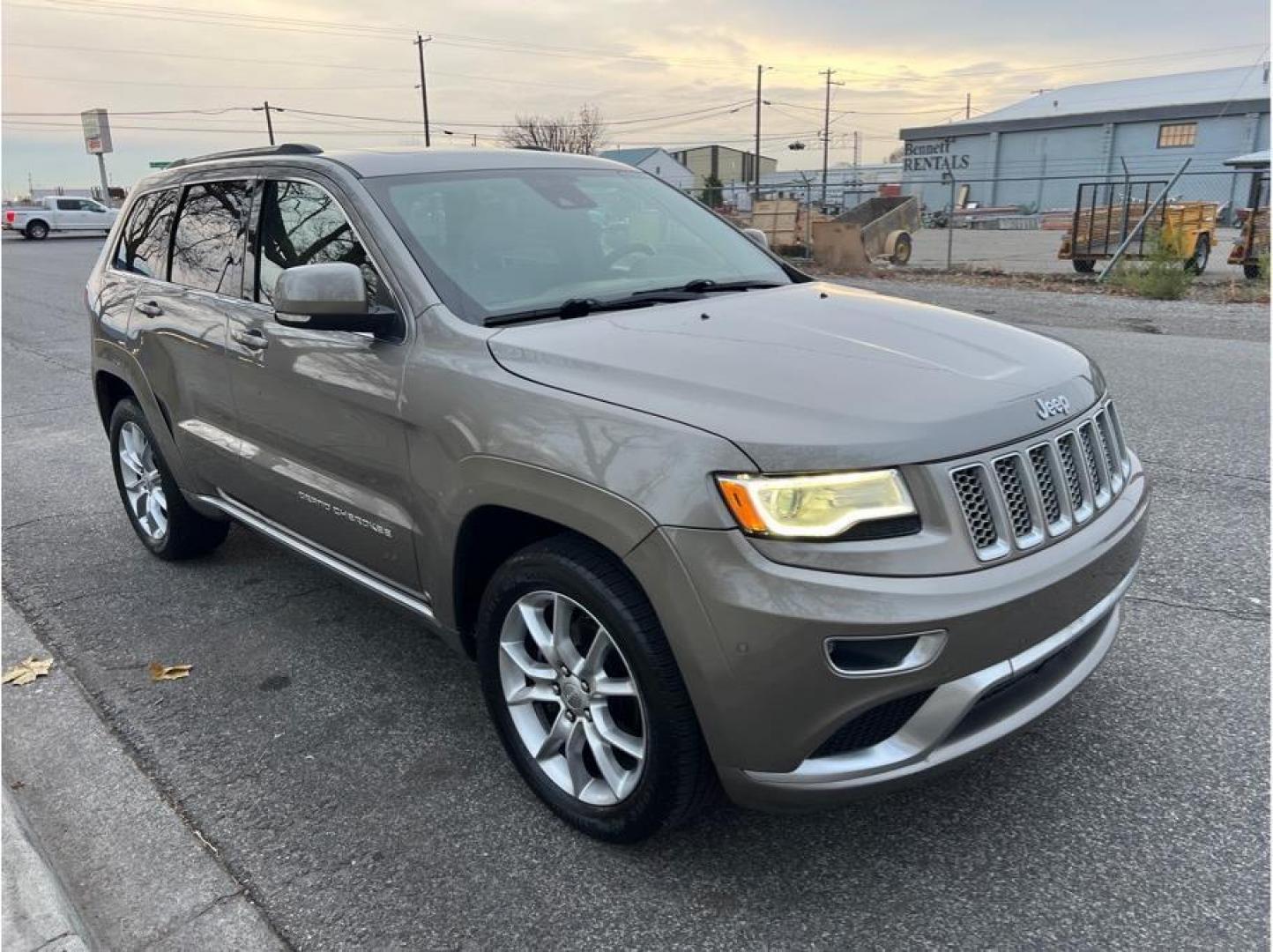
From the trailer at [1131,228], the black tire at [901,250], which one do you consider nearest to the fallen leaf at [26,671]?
the trailer at [1131,228]

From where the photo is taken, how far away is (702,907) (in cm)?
247

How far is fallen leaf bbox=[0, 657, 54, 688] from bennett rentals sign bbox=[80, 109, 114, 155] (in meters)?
72.6

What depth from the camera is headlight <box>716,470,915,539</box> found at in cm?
217

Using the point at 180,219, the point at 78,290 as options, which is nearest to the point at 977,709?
the point at 180,219

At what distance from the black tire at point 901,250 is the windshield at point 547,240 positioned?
18.3 m

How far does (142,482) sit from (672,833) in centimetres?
357

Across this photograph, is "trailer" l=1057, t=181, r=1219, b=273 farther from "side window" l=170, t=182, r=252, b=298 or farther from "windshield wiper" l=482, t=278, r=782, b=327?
"side window" l=170, t=182, r=252, b=298

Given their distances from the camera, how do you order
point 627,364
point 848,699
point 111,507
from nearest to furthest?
point 848,699, point 627,364, point 111,507

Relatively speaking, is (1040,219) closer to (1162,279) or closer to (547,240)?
(1162,279)

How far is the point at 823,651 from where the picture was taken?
2119 millimetres

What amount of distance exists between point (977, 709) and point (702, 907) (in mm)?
832

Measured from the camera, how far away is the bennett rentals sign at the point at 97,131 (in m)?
65.0

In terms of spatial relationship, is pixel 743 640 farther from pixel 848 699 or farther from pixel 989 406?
pixel 989 406

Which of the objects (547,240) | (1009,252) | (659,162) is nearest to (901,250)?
(1009,252)
